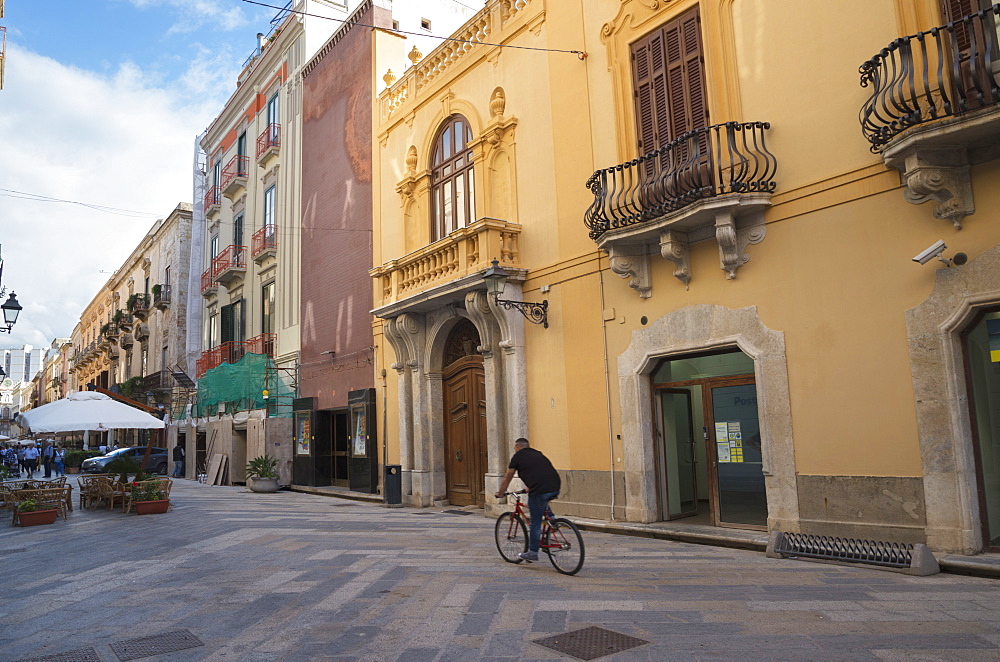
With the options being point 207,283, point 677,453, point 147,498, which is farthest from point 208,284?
point 677,453

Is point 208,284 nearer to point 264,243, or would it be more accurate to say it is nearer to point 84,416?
point 264,243

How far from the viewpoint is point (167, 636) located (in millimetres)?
6141

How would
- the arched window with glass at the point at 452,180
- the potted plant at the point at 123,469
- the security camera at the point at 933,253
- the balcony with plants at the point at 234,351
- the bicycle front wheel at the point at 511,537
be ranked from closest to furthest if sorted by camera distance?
1. the security camera at the point at 933,253
2. the bicycle front wheel at the point at 511,537
3. the arched window with glass at the point at 452,180
4. the potted plant at the point at 123,469
5. the balcony with plants at the point at 234,351

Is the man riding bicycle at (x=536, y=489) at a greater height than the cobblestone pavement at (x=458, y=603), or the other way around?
the man riding bicycle at (x=536, y=489)

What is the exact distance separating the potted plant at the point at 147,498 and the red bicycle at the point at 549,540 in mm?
→ 9672

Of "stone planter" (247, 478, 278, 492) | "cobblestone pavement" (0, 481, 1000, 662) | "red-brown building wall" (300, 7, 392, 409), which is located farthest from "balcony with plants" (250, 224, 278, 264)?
"cobblestone pavement" (0, 481, 1000, 662)

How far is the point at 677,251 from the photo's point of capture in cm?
1073

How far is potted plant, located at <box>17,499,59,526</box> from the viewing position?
46.6 ft

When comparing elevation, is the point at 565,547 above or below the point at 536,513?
below

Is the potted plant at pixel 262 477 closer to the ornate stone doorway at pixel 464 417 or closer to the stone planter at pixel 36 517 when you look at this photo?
the stone planter at pixel 36 517

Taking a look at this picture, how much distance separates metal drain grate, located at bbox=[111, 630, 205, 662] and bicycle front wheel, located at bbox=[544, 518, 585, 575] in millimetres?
3837

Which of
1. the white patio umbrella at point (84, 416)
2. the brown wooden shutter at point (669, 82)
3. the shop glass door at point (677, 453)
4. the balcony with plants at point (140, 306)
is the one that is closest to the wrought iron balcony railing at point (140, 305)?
the balcony with plants at point (140, 306)

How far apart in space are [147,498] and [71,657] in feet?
35.5

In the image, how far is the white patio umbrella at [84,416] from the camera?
52.6 ft
